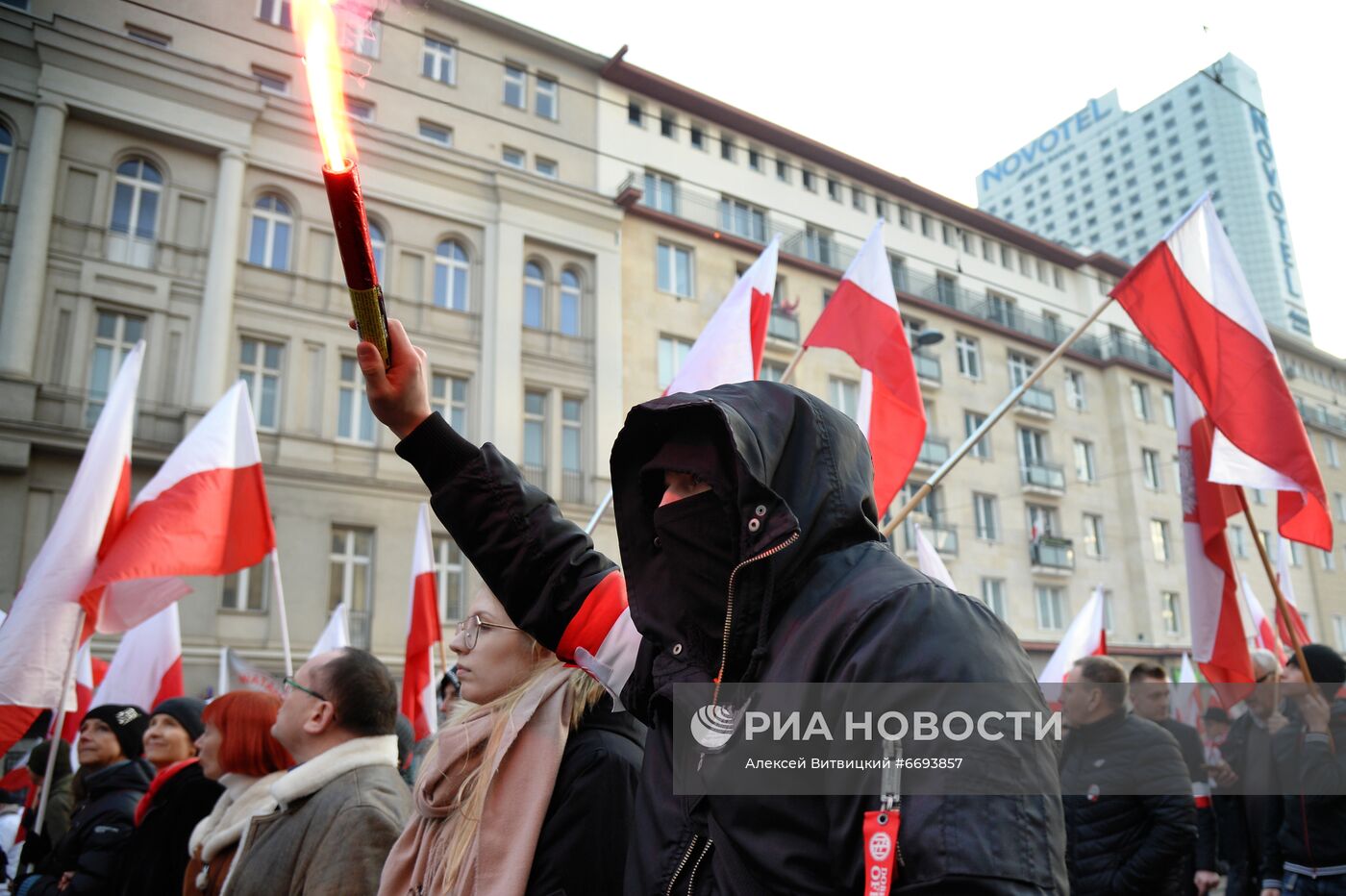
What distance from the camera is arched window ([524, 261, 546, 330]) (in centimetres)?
2439

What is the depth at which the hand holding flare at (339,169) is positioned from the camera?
1.66 meters

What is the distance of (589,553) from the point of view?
103 inches

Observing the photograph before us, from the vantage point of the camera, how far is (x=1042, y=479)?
34.8 m

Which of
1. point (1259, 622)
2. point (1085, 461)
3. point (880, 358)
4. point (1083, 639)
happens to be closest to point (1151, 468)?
point (1085, 461)

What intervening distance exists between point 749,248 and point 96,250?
16803mm

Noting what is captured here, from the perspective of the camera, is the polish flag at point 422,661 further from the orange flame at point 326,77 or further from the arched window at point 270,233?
the arched window at point 270,233

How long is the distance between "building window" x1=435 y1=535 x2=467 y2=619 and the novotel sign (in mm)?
88503

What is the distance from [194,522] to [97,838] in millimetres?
2858

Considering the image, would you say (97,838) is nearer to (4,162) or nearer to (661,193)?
(4,162)

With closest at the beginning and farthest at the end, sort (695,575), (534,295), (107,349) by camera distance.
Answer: (695,575), (107,349), (534,295)

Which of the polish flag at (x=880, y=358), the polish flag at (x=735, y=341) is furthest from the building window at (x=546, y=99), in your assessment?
the polish flag at (x=735, y=341)

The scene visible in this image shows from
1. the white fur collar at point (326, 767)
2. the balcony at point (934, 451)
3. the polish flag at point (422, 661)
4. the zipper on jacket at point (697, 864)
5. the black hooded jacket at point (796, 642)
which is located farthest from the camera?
the balcony at point (934, 451)

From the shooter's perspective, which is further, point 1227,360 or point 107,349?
point 107,349

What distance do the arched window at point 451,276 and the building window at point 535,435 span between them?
104 inches
